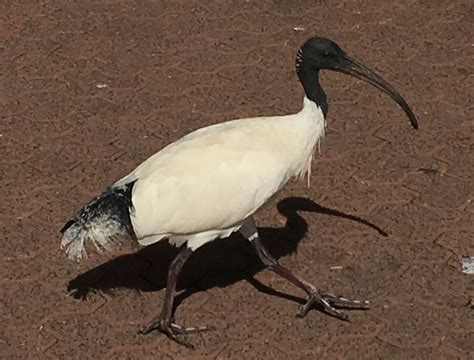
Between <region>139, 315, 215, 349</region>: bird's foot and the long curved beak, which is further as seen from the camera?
<region>139, 315, 215, 349</region>: bird's foot

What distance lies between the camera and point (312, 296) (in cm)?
534

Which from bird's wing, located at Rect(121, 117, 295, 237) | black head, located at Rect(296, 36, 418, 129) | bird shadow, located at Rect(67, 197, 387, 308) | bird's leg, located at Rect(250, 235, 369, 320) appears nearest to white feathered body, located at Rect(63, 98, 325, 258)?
bird's wing, located at Rect(121, 117, 295, 237)

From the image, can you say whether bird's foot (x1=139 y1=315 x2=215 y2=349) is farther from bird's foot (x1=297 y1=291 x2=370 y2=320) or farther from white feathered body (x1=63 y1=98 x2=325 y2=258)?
bird's foot (x1=297 y1=291 x2=370 y2=320)

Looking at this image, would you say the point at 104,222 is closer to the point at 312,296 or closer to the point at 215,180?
the point at 215,180

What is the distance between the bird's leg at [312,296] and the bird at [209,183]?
37mm

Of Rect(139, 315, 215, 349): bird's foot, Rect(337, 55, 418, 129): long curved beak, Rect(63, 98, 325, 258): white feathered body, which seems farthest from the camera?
Rect(139, 315, 215, 349): bird's foot

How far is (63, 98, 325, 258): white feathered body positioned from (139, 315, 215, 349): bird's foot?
0.49 metres

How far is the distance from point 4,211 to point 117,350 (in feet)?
5.42

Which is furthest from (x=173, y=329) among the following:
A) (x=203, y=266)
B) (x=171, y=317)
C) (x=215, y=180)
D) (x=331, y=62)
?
(x=331, y=62)

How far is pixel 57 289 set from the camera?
5.57 m

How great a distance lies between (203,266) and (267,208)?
2.39ft

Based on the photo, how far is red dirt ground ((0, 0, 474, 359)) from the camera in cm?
527

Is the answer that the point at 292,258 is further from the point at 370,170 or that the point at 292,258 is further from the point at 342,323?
the point at 370,170

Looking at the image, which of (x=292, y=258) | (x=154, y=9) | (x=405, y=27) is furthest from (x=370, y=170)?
(x=154, y=9)
